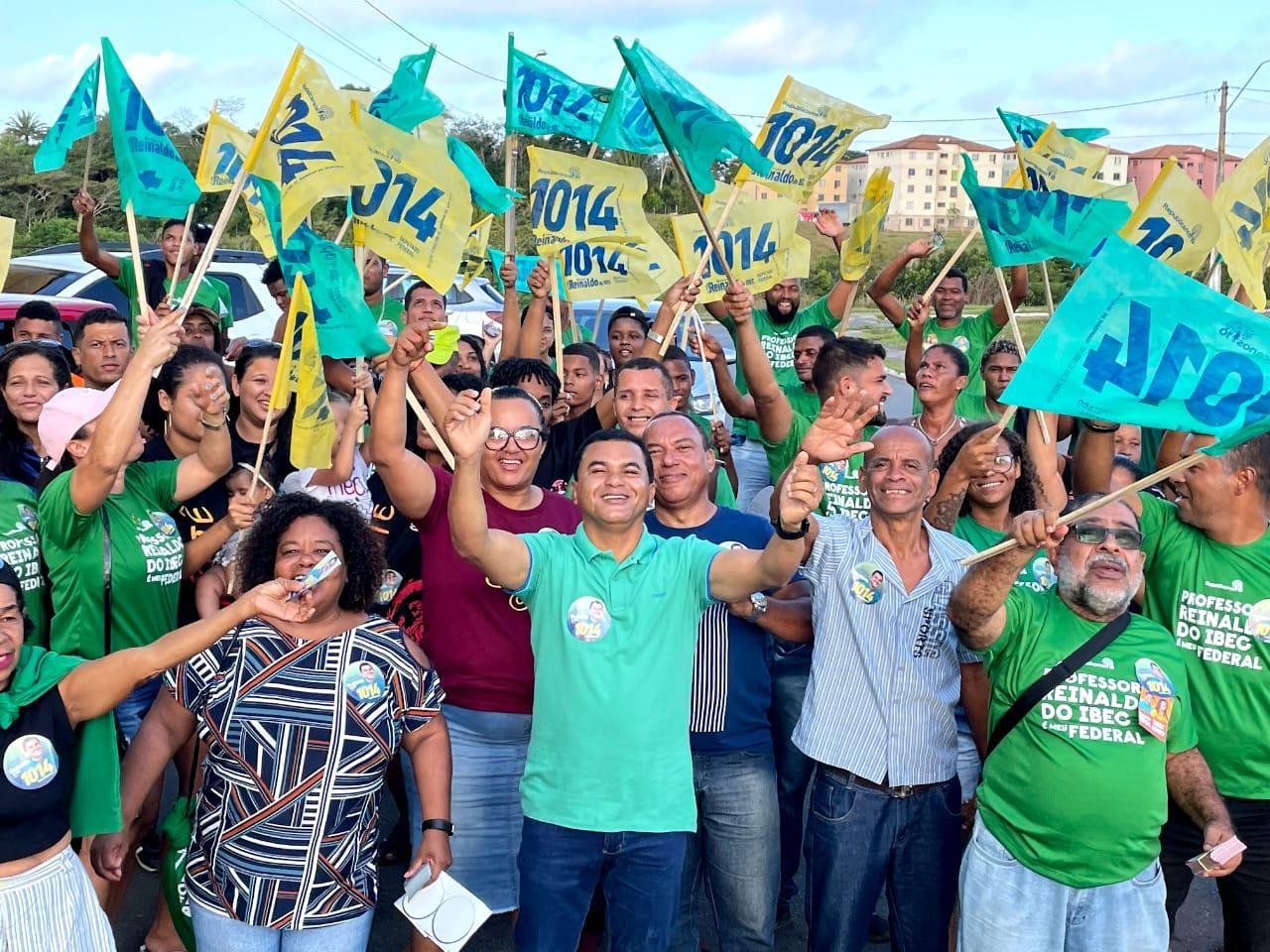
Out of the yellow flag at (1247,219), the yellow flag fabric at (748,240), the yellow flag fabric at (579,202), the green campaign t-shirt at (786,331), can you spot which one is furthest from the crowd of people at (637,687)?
the green campaign t-shirt at (786,331)

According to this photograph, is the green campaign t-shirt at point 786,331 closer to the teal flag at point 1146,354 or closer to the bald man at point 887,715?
the bald man at point 887,715

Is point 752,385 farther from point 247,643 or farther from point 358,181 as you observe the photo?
point 247,643

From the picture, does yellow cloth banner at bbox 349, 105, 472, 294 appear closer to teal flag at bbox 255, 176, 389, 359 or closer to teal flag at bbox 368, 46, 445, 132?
teal flag at bbox 255, 176, 389, 359

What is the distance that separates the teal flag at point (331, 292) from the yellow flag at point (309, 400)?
90 millimetres

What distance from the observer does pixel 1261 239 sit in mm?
5480

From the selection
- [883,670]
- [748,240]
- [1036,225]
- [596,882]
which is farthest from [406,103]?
[596,882]

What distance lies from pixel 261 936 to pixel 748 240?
4.89 meters

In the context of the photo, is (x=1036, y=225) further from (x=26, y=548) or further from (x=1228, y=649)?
(x=26, y=548)

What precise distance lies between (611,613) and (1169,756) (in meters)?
1.70

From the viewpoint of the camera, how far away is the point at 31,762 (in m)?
2.92

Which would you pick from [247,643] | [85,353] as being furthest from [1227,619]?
[85,353]

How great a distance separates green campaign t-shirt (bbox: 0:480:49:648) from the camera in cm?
378

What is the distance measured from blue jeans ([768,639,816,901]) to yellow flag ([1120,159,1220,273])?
81.1 inches

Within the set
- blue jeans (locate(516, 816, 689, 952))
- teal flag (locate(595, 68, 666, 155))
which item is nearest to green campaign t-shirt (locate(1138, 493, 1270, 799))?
blue jeans (locate(516, 816, 689, 952))
